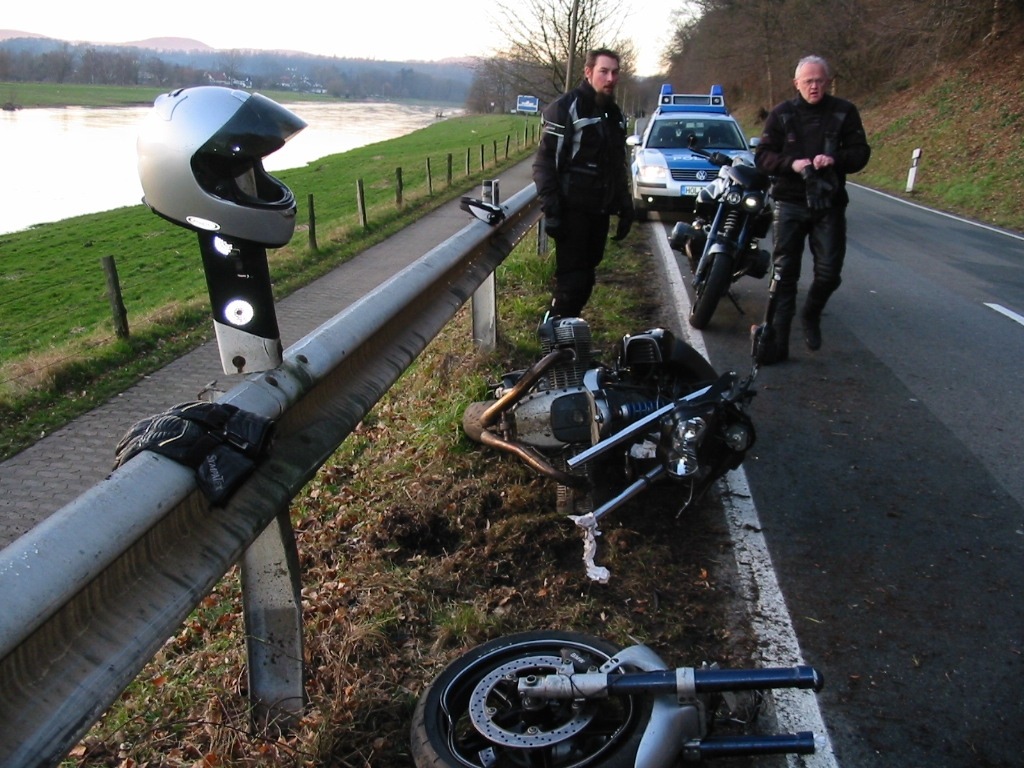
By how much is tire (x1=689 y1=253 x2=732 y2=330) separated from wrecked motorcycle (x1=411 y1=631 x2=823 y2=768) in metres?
4.67

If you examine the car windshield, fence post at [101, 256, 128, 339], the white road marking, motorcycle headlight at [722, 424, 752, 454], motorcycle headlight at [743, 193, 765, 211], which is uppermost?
motorcycle headlight at [743, 193, 765, 211]

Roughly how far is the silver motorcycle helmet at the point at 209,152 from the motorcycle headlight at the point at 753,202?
17.3ft

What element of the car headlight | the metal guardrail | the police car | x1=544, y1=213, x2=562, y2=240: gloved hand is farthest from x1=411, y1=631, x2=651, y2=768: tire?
the car headlight

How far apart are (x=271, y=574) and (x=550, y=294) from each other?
5.71 meters

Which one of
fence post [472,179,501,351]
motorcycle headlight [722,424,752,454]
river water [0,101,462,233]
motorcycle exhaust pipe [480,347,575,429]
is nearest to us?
motorcycle headlight [722,424,752,454]

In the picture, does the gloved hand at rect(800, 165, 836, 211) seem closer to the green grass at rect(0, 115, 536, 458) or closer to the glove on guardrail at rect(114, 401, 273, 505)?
the glove on guardrail at rect(114, 401, 273, 505)

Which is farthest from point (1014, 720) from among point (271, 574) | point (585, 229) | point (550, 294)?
point (550, 294)

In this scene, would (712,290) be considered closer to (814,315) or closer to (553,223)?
(814,315)

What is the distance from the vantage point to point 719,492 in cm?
408

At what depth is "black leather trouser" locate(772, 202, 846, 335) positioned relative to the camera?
6.24 metres

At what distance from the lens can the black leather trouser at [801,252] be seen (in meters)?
6.24

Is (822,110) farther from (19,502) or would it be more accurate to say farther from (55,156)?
(55,156)

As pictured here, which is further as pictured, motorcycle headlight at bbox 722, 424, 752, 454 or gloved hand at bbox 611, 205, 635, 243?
gloved hand at bbox 611, 205, 635, 243

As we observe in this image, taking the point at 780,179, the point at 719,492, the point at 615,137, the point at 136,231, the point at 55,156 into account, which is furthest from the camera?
the point at 55,156
